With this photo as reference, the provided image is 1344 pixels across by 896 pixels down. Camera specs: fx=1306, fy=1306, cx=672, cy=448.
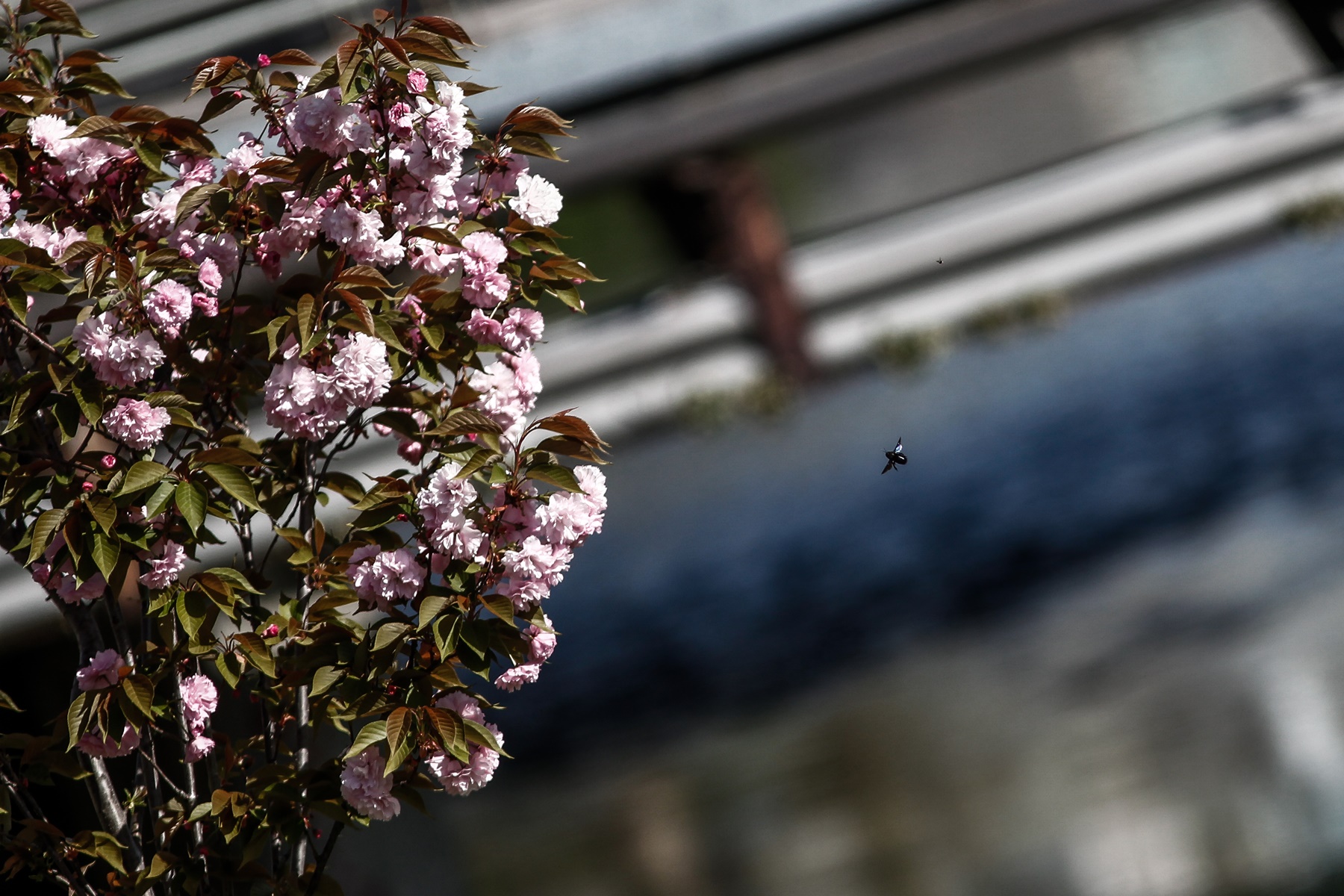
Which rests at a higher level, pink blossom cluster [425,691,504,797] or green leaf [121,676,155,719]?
green leaf [121,676,155,719]

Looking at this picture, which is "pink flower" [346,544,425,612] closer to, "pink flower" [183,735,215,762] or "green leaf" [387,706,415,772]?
"green leaf" [387,706,415,772]

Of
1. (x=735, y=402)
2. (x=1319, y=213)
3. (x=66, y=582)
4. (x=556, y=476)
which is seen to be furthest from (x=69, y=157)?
(x=1319, y=213)

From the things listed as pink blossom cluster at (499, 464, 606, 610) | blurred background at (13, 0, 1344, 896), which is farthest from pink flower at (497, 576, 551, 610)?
blurred background at (13, 0, 1344, 896)

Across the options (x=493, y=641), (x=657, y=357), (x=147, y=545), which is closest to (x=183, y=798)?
(x=147, y=545)

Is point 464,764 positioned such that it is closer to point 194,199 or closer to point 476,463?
point 476,463

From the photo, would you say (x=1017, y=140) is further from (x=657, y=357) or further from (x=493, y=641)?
(x=493, y=641)

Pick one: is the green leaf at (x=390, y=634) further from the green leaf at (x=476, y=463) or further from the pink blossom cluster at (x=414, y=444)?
the pink blossom cluster at (x=414, y=444)
